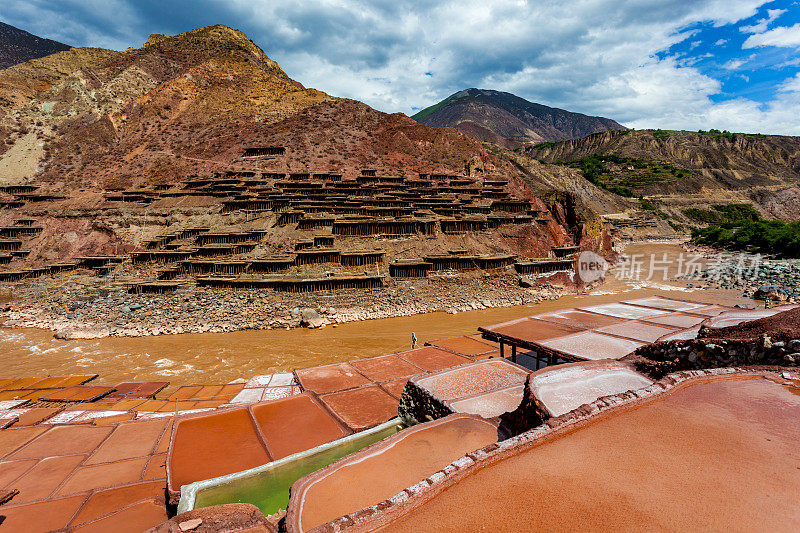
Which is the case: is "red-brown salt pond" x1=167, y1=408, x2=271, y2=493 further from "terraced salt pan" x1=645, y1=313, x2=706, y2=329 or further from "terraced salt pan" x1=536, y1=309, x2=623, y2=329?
"terraced salt pan" x1=645, y1=313, x2=706, y2=329

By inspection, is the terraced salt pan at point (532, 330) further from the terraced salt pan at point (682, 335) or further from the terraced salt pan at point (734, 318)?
the terraced salt pan at point (734, 318)

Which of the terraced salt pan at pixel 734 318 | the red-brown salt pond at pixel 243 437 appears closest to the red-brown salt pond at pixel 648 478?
the red-brown salt pond at pixel 243 437

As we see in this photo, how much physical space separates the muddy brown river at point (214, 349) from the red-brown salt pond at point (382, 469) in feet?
29.7

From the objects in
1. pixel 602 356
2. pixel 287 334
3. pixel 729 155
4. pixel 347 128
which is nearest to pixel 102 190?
pixel 347 128

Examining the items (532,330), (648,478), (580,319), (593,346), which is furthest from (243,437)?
(580,319)

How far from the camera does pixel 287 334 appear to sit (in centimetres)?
1583

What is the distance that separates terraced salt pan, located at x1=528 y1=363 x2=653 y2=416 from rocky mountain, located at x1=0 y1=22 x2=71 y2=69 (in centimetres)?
12436

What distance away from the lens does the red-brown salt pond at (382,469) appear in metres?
2.99

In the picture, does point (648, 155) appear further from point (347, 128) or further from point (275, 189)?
point (275, 189)

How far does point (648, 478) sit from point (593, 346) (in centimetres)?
525

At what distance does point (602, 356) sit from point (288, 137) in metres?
42.8

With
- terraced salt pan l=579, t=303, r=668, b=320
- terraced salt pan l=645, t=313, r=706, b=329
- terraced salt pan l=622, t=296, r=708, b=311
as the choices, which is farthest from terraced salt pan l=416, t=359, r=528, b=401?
terraced salt pan l=622, t=296, r=708, b=311

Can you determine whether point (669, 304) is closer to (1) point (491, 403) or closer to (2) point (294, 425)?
(1) point (491, 403)

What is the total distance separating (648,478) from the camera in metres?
2.75
